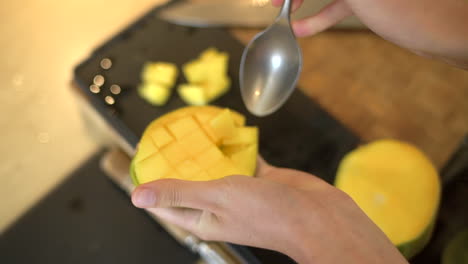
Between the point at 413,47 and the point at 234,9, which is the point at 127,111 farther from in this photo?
the point at 413,47

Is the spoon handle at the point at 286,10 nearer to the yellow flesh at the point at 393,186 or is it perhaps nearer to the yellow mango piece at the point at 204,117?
the yellow mango piece at the point at 204,117

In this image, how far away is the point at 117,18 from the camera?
1175 mm

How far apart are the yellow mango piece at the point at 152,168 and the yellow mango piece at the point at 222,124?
4.4 inches

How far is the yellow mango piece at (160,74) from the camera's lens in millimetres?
901

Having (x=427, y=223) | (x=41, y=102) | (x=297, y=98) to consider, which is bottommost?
(x=427, y=223)

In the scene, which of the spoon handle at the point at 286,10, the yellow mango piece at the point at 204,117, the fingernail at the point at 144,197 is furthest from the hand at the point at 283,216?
the spoon handle at the point at 286,10

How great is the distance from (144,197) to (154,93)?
1.48 feet

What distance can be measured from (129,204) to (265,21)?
58 centimetres

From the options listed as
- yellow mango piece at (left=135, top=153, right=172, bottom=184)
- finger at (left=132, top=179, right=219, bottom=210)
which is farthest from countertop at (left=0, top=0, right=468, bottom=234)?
finger at (left=132, top=179, right=219, bottom=210)

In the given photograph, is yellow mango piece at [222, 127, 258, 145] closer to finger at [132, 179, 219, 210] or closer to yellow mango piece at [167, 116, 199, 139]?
yellow mango piece at [167, 116, 199, 139]

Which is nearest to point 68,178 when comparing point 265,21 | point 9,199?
point 9,199

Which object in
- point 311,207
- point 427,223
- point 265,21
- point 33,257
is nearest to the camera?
point 311,207

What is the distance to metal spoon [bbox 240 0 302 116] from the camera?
2.35 ft

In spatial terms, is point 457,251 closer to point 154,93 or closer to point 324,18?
point 324,18
